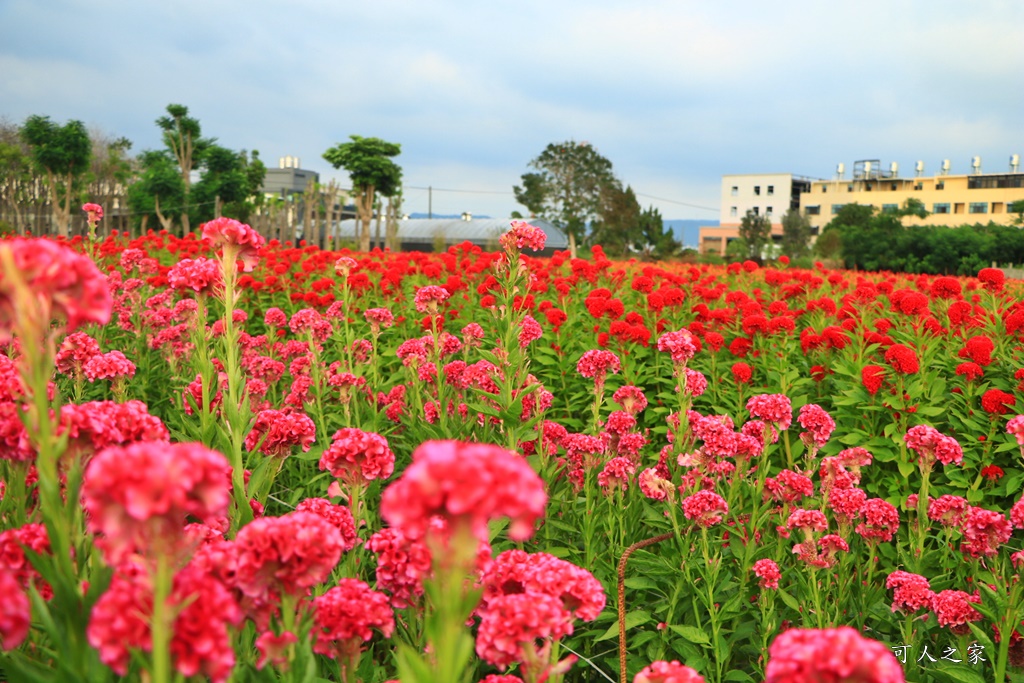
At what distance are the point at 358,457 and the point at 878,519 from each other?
86.8 inches

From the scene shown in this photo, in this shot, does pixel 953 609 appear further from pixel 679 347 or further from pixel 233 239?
pixel 233 239

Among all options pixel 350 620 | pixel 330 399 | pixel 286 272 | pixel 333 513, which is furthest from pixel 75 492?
pixel 286 272

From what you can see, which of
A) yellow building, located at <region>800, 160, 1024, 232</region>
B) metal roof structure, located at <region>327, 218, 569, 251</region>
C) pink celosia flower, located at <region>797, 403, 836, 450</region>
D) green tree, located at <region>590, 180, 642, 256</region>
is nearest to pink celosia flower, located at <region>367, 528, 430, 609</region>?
pink celosia flower, located at <region>797, 403, 836, 450</region>

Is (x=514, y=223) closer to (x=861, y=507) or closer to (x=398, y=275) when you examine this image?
(x=861, y=507)

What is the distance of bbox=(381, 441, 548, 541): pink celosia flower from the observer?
0.89 metres

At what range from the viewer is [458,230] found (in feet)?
235

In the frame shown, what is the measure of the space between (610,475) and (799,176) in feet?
373

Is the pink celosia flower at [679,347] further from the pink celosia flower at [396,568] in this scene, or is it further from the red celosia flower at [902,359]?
the pink celosia flower at [396,568]

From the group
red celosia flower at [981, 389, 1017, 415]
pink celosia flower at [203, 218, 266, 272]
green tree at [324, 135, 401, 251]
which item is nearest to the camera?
pink celosia flower at [203, 218, 266, 272]

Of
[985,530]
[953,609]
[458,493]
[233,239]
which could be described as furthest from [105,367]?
[985,530]

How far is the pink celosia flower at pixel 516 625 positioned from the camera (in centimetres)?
139

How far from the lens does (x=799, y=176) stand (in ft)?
353

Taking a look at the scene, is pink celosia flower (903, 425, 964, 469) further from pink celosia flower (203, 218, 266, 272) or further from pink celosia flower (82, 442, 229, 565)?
pink celosia flower (82, 442, 229, 565)

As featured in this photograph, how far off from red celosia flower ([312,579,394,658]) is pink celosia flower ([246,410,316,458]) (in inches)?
50.5
